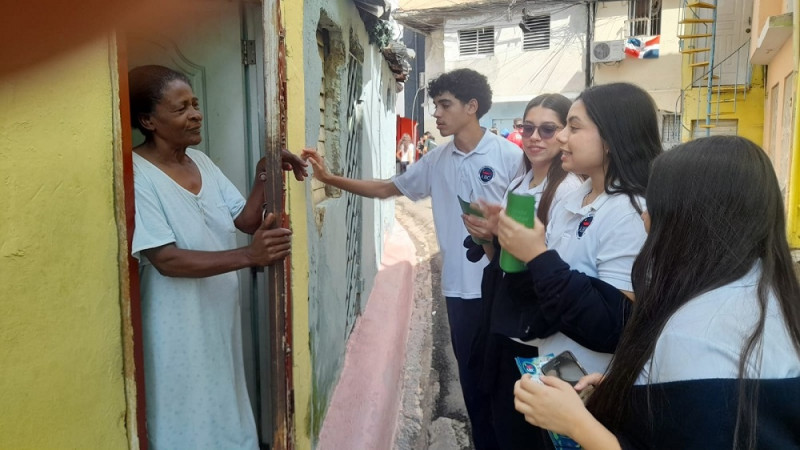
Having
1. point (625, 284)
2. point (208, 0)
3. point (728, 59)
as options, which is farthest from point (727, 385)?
point (728, 59)

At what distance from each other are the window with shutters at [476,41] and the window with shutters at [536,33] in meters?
1.12

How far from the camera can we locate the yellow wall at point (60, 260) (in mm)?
1157

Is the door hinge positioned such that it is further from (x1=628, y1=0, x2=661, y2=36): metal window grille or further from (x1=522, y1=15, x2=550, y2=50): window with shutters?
(x1=522, y1=15, x2=550, y2=50): window with shutters

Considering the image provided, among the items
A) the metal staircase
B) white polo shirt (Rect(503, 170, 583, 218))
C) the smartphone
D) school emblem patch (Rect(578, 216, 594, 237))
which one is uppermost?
the metal staircase

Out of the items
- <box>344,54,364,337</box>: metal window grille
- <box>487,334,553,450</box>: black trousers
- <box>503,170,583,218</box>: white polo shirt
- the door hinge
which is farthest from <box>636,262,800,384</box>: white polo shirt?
<box>344,54,364,337</box>: metal window grille

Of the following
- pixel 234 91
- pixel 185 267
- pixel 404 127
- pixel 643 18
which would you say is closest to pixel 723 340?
pixel 185 267

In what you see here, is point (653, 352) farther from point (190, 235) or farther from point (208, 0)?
point (208, 0)

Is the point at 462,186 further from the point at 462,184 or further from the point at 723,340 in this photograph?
the point at 723,340

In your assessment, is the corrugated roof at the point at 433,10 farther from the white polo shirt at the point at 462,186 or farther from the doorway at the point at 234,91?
the doorway at the point at 234,91

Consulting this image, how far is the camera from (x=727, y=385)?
3.49 feet

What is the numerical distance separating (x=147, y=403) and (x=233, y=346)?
1.36 ft

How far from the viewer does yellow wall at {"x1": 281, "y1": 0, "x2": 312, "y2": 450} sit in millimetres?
2592

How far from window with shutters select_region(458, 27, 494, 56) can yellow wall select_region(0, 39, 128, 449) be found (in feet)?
64.5

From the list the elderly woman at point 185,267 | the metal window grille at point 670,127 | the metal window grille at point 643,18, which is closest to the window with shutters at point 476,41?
the metal window grille at point 643,18
